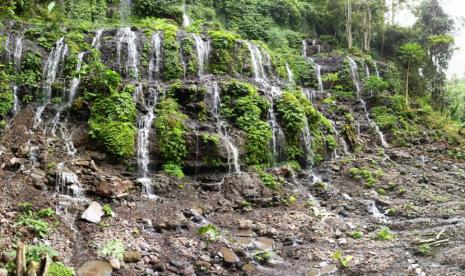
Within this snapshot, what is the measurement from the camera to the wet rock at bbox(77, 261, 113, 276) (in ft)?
24.3

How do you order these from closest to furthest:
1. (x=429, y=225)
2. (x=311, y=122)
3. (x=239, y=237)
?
(x=239, y=237)
(x=429, y=225)
(x=311, y=122)

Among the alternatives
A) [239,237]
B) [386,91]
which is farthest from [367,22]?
[239,237]

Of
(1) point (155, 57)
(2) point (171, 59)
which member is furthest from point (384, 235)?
(1) point (155, 57)

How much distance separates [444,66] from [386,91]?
7.92 metres

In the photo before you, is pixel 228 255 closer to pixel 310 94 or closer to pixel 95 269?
pixel 95 269

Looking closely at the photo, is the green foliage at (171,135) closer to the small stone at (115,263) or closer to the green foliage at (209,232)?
the green foliage at (209,232)

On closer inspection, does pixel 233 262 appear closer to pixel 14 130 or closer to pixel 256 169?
pixel 256 169

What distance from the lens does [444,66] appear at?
2900 cm

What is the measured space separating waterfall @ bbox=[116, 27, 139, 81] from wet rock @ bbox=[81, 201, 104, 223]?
26.4ft

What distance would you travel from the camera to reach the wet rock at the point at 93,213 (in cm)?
927

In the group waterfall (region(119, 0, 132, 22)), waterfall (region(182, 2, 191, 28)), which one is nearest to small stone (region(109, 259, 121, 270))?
waterfall (region(119, 0, 132, 22))

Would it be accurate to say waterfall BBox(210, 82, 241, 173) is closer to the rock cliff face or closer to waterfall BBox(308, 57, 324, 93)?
the rock cliff face

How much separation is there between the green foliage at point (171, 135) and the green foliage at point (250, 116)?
2.10 meters

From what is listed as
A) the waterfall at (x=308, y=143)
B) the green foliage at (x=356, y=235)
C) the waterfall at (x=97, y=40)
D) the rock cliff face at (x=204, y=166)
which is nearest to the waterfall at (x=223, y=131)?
the rock cliff face at (x=204, y=166)
